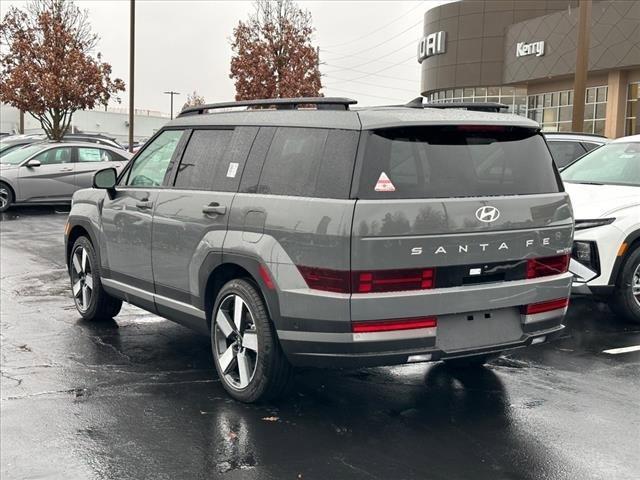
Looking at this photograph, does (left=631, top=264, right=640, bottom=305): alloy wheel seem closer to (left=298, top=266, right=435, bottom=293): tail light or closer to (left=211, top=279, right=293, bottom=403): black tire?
→ (left=298, top=266, right=435, bottom=293): tail light

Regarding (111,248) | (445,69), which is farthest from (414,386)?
(445,69)

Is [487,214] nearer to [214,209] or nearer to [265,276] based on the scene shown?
[265,276]

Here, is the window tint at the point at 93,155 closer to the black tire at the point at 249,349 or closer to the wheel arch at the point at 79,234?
the wheel arch at the point at 79,234

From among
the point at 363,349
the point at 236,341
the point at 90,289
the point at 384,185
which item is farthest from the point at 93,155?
the point at 363,349

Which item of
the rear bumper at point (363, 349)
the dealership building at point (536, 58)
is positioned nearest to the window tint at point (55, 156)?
the rear bumper at point (363, 349)

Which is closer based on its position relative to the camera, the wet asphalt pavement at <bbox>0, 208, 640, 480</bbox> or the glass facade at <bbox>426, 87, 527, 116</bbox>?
the wet asphalt pavement at <bbox>0, 208, 640, 480</bbox>

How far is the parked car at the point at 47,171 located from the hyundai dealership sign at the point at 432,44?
42.2 meters

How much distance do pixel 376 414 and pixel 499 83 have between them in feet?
167

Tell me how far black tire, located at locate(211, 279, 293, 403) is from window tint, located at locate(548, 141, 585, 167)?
842cm

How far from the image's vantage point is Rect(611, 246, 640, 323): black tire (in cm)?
756

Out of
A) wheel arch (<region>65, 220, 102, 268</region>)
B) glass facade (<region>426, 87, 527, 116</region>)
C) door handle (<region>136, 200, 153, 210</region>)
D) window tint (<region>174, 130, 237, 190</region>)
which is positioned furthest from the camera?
glass facade (<region>426, 87, 527, 116</region>)

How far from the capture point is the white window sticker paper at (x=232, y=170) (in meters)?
5.32

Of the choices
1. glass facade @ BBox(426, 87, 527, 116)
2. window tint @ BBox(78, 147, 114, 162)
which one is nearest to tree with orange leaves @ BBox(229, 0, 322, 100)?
glass facade @ BBox(426, 87, 527, 116)

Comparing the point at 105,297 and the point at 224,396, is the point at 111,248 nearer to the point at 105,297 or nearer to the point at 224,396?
the point at 105,297
